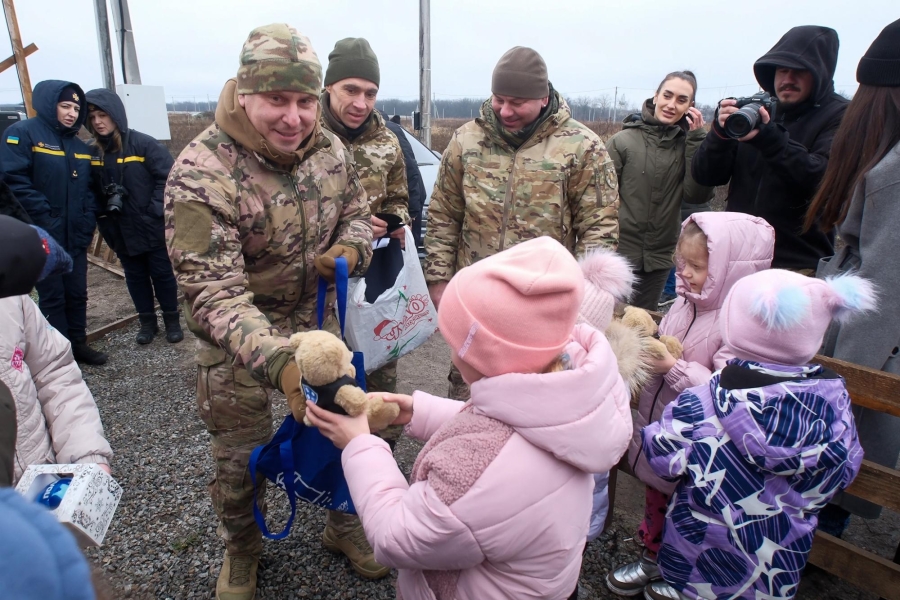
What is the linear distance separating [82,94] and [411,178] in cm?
319

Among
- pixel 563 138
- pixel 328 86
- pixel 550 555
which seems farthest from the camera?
pixel 328 86

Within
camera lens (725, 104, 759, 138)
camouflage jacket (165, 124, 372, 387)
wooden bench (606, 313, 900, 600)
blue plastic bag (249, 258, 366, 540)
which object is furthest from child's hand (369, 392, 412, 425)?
camera lens (725, 104, 759, 138)

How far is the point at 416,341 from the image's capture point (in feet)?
9.68

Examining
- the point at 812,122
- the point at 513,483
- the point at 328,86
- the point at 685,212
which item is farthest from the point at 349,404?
the point at 685,212

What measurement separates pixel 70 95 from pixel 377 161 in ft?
11.2

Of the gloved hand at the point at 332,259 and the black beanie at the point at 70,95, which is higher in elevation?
the black beanie at the point at 70,95

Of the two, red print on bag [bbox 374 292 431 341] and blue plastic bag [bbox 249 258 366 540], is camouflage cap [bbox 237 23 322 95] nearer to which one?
blue plastic bag [bbox 249 258 366 540]

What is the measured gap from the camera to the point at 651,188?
13.1ft

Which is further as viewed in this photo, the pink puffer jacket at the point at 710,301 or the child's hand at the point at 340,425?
the pink puffer jacket at the point at 710,301

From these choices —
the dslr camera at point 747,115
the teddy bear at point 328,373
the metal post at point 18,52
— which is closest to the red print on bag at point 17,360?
the teddy bear at point 328,373

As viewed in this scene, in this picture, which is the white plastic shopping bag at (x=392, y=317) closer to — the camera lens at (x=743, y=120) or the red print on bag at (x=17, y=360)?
the red print on bag at (x=17, y=360)

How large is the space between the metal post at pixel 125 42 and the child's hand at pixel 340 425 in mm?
8100

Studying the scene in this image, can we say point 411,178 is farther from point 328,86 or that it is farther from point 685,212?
point 685,212

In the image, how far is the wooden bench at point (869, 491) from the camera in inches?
81.9
